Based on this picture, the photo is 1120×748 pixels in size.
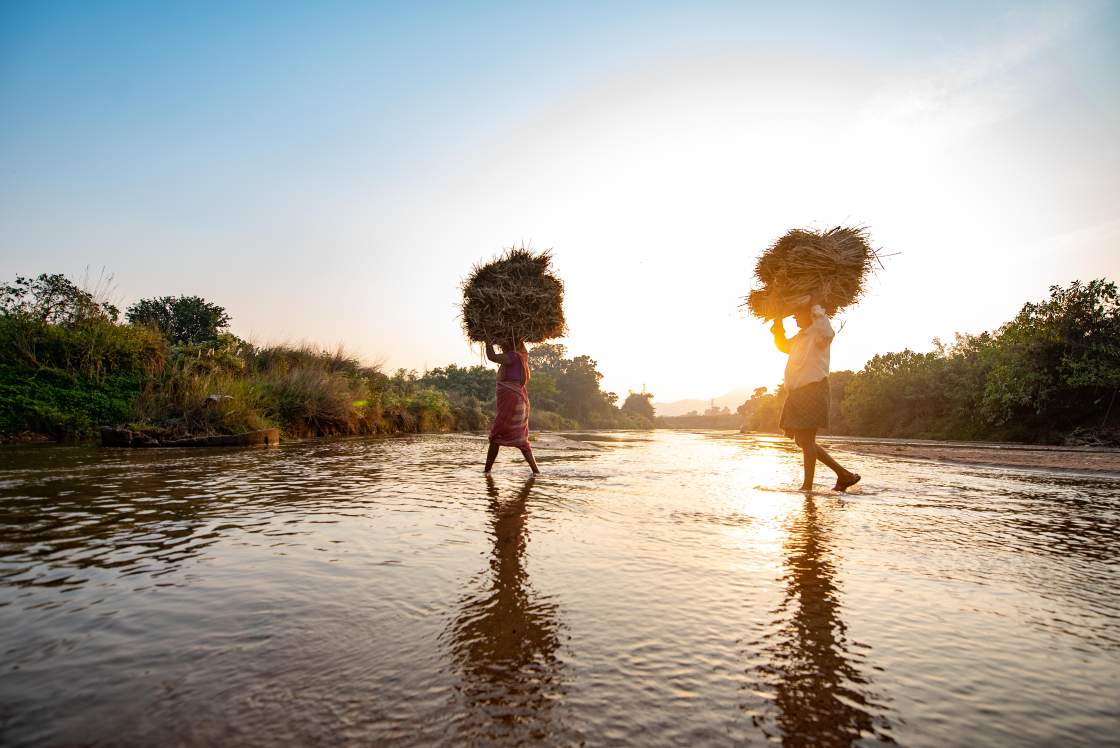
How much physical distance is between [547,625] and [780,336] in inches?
217

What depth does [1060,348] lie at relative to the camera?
18.2 m

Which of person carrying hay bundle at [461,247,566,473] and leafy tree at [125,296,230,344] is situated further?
leafy tree at [125,296,230,344]

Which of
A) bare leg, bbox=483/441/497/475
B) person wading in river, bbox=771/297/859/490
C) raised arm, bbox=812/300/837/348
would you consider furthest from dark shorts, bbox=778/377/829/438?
bare leg, bbox=483/441/497/475

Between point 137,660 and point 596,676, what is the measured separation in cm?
136

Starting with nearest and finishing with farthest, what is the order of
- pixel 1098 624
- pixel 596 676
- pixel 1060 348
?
1. pixel 596 676
2. pixel 1098 624
3. pixel 1060 348

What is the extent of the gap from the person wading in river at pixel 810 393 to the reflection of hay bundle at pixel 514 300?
3280 mm

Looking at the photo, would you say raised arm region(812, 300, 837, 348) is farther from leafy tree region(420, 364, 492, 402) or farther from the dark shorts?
leafy tree region(420, 364, 492, 402)

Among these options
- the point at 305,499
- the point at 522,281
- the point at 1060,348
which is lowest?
the point at 305,499

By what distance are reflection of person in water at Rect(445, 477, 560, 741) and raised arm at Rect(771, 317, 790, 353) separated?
4.83m

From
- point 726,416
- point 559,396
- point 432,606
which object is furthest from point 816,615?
point 726,416

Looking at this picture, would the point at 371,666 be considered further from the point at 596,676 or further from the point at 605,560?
the point at 605,560

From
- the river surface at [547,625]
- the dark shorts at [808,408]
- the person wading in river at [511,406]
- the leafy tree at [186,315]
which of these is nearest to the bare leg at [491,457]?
the person wading in river at [511,406]

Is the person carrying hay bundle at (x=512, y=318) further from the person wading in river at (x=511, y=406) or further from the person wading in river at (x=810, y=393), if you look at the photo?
the person wading in river at (x=810, y=393)

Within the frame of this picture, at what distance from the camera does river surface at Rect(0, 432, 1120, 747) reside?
4.32 feet
